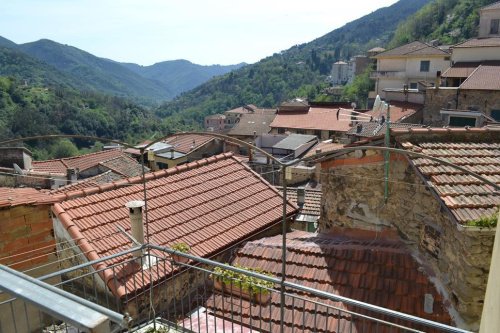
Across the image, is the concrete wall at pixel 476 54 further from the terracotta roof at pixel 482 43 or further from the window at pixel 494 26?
the window at pixel 494 26

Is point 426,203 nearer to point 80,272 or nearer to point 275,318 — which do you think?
point 275,318

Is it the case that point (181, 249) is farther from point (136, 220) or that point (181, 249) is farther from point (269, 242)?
point (269, 242)

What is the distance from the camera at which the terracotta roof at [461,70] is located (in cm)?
2852

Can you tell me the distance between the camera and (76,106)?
2958 inches

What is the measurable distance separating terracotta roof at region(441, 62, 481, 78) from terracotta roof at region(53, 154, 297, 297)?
25.8 metres

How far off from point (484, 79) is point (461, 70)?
14.9ft

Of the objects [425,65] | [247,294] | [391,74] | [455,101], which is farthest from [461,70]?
[247,294]

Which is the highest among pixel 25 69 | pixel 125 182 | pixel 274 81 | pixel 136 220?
pixel 25 69

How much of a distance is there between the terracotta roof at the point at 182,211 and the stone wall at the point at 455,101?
1852 cm


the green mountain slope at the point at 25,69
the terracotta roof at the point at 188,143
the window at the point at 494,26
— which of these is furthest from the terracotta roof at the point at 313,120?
the green mountain slope at the point at 25,69

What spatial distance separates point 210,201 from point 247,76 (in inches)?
4683

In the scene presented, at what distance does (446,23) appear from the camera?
201ft

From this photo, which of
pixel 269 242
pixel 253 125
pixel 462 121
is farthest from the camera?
pixel 253 125

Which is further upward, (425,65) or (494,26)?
(494,26)
